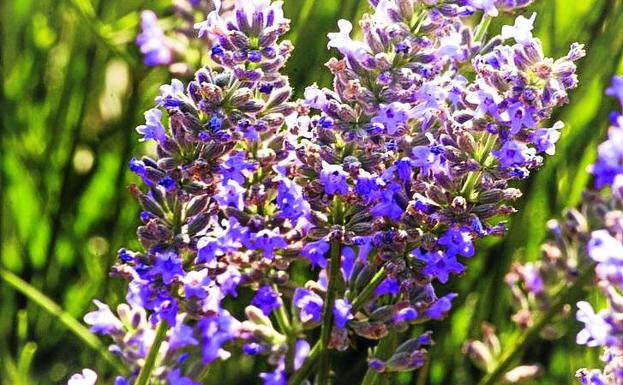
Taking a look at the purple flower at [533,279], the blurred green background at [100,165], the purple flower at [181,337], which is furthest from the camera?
the blurred green background at [100,165]

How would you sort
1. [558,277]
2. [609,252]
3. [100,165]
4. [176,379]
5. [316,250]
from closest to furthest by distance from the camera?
[609,252], [316,250], [176,379], [558,277], [100,165]

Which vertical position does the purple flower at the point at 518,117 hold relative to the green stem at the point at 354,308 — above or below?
above

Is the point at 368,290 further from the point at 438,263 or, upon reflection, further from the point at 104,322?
the point at 104,322

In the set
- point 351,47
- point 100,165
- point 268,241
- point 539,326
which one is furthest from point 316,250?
point 100,165

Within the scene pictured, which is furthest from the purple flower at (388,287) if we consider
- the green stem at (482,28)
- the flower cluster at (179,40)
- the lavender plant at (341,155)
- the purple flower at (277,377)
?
the flower cluster at (179,40)

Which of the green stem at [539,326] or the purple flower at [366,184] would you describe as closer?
the purple flower at [366,184]

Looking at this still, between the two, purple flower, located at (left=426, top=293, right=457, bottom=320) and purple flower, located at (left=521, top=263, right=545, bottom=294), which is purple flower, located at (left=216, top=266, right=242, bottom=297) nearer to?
purple flower, located at (left=426, top=293, right=457, bottom=320)

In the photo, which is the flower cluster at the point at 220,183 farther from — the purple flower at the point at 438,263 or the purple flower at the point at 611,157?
the purple flower at the point at 611,157
